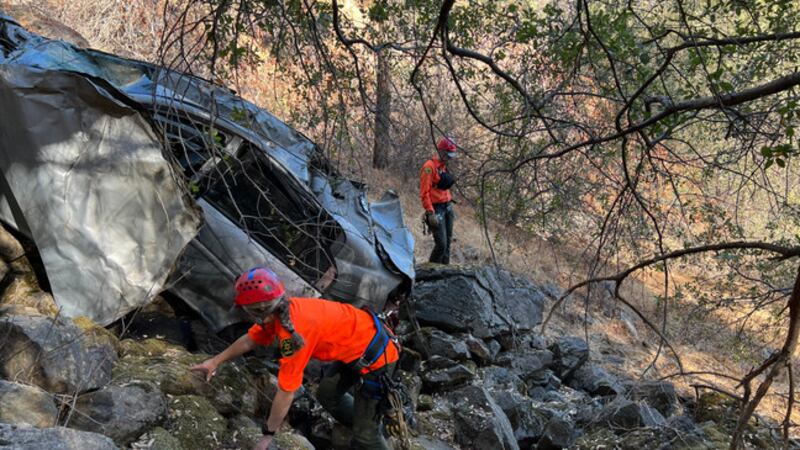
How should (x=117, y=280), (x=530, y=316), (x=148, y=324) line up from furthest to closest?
(x=530, y=316) → (x=148, y=324) → (x=117, y=280)

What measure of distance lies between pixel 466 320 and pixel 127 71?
4.53m

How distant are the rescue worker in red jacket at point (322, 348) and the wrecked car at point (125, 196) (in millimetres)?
341

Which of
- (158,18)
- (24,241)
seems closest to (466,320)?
(24,241)

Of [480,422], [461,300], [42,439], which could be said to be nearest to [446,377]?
[480,422]

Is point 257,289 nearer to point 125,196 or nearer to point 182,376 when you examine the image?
point 182,376

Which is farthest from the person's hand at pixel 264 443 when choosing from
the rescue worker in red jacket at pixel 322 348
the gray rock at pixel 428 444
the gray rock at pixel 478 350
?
the gray rock at pixel 478 350

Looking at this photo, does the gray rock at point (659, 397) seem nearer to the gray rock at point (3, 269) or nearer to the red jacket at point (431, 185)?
the red jacket at point (431, 185)

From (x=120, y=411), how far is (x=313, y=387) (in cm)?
212

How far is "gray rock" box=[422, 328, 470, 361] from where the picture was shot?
7.32m

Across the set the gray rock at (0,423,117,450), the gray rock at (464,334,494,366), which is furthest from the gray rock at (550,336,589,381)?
the gray rock at (0,423,117,450)

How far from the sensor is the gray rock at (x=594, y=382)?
8.57 metres

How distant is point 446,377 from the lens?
6688mm

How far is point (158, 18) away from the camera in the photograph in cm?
1238

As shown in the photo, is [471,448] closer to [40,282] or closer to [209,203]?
[209,203]
